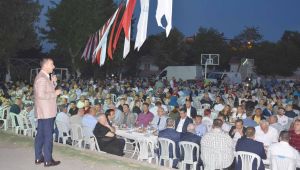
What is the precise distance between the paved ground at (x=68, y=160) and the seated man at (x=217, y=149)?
3.72ft

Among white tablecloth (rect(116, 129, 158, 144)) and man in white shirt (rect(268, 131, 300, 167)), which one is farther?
white tablecloth (rect(116, 129, 158, 144))

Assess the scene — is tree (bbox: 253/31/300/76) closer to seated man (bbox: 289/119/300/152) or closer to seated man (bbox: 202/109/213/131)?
seated man (bbox: 202/109/213/131)

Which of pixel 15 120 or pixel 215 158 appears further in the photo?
pixel 15 120

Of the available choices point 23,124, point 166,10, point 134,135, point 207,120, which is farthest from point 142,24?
point 23,124

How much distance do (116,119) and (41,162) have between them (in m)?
5.18

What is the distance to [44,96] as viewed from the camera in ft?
21.4

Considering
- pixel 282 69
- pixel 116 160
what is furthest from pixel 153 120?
pixel 282 69

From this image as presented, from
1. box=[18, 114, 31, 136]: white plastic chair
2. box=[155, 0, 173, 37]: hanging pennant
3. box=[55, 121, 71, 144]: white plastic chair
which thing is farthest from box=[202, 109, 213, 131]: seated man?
box=[18, 114, 31, 136]: white plastic chair

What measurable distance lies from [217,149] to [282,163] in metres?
1.14

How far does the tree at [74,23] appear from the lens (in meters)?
39.4

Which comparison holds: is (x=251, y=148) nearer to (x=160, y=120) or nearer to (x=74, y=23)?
(x=160, y=120)

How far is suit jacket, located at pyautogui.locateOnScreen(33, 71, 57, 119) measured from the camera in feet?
21.4

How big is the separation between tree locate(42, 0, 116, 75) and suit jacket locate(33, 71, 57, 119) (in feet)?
109

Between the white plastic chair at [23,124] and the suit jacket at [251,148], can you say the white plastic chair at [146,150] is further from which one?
the white plastic chair at [23,124]
